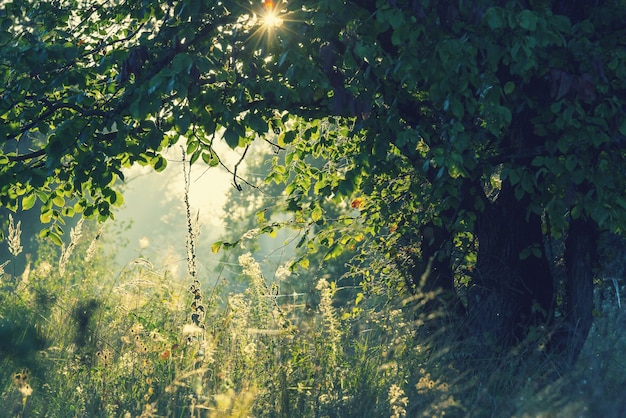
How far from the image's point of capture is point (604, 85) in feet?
19.5

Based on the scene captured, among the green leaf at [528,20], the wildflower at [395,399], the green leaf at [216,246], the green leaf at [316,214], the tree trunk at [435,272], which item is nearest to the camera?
the wildflower at [395,399]

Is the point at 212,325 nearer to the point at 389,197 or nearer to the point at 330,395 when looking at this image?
the point at 330,395

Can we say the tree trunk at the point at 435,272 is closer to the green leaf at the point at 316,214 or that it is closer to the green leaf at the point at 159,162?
the green leaf at the point at 316,214

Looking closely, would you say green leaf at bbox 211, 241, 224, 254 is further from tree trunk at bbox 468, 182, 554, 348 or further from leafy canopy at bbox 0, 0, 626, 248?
tree trunk at bbox 468, 182, 554, 348

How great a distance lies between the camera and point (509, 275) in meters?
7.21

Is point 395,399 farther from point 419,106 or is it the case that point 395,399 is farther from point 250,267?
point 419,106

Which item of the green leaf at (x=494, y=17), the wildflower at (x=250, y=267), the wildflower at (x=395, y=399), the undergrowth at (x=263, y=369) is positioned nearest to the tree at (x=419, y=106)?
the green leaf at (x=494, y=17)

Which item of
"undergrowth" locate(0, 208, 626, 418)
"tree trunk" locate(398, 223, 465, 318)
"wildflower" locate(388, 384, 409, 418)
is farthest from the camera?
"tree trunk" locate(398, 223, 465, 318)

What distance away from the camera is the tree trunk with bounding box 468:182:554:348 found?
714cm

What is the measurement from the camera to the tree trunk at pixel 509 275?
7.14 m

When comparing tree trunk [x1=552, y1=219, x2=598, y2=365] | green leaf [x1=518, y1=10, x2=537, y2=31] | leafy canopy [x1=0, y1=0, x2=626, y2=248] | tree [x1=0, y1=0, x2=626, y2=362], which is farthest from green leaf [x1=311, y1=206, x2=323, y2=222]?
green leaf [x1=518, y1=10, x2=537, y2=31]

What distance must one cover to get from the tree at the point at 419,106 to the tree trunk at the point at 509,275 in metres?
0.01

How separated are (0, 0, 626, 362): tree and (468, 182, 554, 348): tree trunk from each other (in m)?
0.01

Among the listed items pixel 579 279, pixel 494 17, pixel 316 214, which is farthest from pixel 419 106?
pixel 579 279
